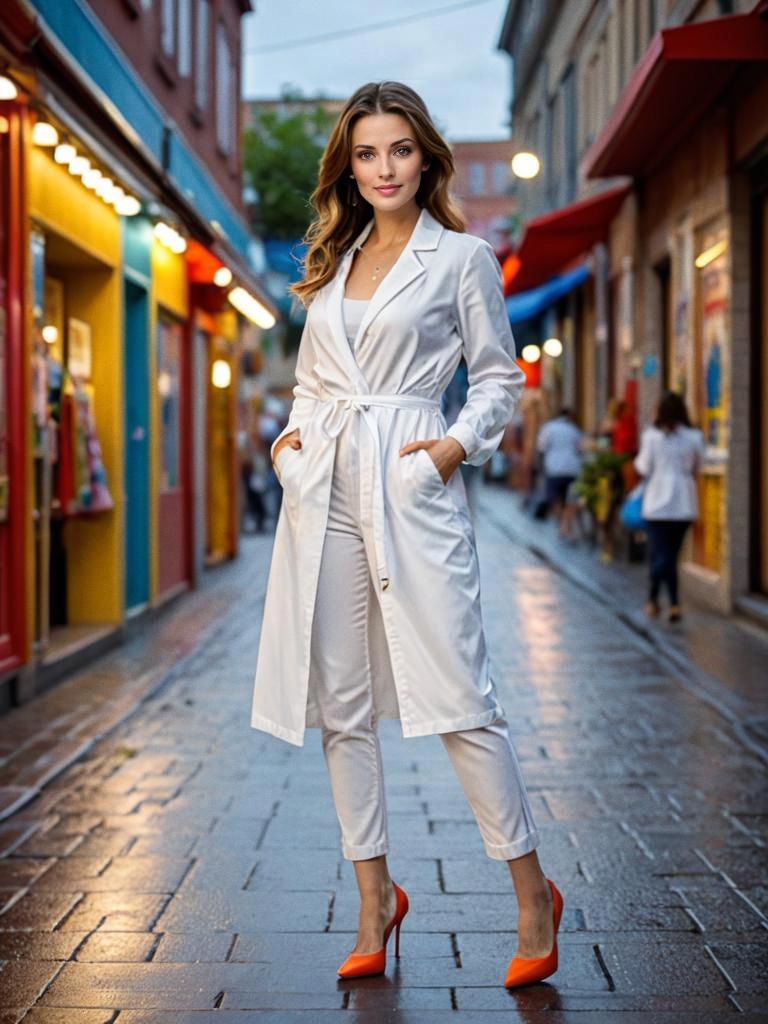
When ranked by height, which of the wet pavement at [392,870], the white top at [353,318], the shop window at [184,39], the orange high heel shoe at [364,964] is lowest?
the wet pavement at [392,870]

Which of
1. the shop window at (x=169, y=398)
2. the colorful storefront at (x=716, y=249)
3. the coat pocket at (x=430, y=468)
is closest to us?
the coat pocket at (x=430, y=468)

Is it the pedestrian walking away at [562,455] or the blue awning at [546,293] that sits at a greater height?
the blue awning at [546,293]

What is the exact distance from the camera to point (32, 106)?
767 centimetres

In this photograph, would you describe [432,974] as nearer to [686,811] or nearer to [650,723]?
[686,811]

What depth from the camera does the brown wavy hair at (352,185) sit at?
3.69 m

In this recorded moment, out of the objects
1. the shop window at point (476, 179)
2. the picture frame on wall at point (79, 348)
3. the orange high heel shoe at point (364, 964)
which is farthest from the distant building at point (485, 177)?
the orange high heel shoe at point (364, 964)

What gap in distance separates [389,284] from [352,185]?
0.41m

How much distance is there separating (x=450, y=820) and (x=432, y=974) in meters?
1.72

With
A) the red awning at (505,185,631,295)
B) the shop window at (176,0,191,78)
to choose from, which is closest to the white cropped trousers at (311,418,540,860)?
the shop window at (176,0,191,78)

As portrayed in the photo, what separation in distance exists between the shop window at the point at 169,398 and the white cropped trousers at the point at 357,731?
32.0 ft

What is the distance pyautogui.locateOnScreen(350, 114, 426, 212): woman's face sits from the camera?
12.1ft

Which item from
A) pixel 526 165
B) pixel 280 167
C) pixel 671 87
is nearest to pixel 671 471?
pixel 671 87

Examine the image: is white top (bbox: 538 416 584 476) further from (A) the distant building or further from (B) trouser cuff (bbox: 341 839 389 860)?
(A) the distant building

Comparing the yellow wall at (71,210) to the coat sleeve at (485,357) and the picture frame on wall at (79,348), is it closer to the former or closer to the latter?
the picture frame on wall at (79,348)
